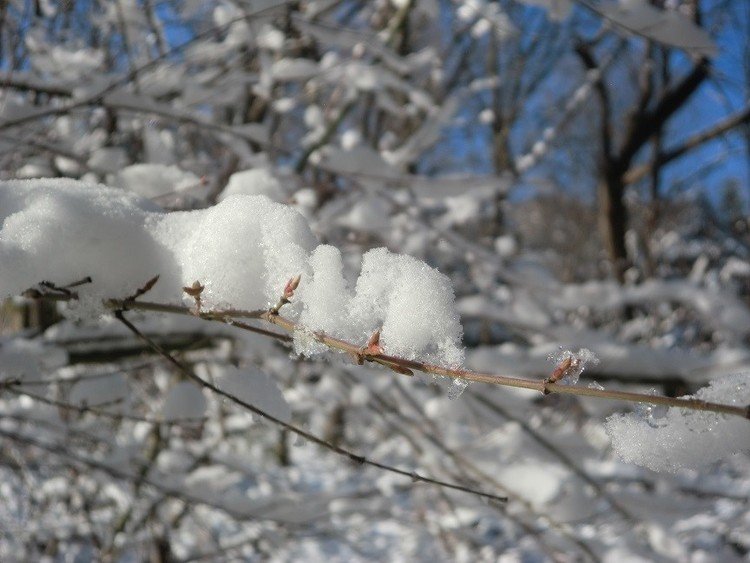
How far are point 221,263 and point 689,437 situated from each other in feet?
1.60

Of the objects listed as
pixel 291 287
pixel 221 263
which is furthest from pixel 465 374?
pixel 221 263

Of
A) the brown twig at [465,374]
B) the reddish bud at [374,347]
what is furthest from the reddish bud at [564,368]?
the reddish bud at [374,347]

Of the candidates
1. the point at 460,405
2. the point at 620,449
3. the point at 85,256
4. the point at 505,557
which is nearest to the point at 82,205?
the point at 85,256

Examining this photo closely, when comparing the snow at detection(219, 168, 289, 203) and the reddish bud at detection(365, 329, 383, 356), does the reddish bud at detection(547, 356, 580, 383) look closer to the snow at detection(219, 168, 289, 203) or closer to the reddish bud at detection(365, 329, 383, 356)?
the reddish bud at detection(365, 329, 383, 356)

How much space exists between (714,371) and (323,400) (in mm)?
1646

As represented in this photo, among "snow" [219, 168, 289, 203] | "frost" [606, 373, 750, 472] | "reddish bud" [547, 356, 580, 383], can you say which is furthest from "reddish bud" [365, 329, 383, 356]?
"snow" [219, 168, 289, 203]

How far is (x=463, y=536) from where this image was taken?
7.48 feet

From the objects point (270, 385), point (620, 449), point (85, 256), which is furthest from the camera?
point (270, 385)

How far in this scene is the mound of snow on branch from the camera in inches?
20.7

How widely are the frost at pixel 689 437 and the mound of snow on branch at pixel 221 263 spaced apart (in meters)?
0.18

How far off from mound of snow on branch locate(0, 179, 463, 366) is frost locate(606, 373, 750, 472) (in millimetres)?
184

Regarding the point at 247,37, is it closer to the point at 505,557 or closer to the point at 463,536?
the point at 463,536

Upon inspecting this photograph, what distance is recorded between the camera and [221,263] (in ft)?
1.99

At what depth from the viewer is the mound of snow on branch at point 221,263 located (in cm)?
53
